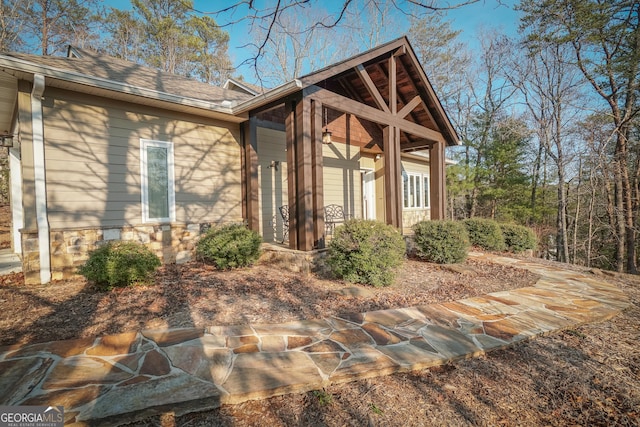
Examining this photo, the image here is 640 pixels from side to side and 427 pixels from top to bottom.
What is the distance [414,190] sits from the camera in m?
12.5

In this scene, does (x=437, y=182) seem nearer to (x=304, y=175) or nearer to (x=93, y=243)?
(x=304, y=175)

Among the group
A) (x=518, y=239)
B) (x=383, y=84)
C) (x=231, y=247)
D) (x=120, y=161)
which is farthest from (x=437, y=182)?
(x=120, y=161)

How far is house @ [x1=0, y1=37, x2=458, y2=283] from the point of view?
4.42m

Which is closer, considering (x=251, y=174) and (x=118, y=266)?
(x=118, y=266)

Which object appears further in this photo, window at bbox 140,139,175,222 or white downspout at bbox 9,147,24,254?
white downspout at bbox 9,147,24,254

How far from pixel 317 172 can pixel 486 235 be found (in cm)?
552

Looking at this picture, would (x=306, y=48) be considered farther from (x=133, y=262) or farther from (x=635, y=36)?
(x=133, y=262)

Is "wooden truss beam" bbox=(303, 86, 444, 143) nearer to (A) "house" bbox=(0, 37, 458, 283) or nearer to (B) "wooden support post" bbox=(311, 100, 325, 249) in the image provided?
(A) "house" bbox=(0, 37, 458, 283)

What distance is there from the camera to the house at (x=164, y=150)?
4.42 m

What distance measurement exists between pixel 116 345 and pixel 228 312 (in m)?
1.08

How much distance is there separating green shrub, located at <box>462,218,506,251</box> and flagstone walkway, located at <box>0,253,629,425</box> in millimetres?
4337

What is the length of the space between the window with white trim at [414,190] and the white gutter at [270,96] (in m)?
7.79

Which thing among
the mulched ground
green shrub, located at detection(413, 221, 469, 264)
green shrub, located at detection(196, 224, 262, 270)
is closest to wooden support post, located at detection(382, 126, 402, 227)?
green shrub, located at detection(413, 221, 469, 264)

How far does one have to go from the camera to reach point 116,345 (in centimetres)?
257
